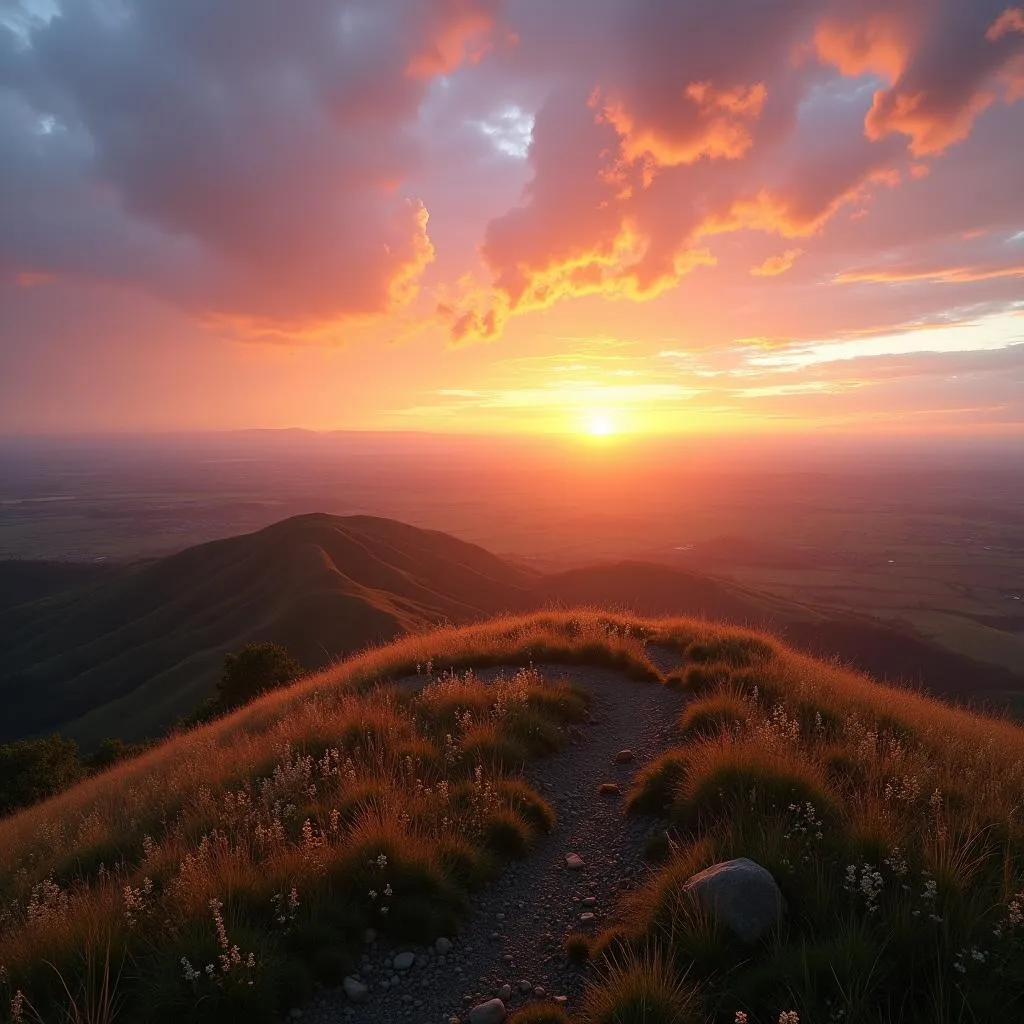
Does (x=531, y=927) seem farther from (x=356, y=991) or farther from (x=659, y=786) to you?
(x=659, y=786)

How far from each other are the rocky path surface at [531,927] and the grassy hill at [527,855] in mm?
184

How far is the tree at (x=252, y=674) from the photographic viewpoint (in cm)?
2816

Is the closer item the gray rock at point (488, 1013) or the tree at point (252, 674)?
the gray rock at point (488, 1013)

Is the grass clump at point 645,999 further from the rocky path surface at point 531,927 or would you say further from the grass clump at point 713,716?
the grass clump at point 713,716

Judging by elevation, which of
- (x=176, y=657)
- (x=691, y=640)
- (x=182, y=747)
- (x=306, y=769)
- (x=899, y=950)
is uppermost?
(x=899, y=950)

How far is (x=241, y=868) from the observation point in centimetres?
561

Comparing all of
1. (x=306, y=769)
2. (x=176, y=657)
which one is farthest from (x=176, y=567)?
(x=306, y=769)

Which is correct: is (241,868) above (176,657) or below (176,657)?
above

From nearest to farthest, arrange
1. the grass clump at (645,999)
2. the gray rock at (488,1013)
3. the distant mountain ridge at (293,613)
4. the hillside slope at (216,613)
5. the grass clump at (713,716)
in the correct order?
the grass clump at (645,999) → the gray rock at (488,1013) → the grass clump at (713,716) → the hillside slope at (216,613) → the distant mountain ridge at (293,613)

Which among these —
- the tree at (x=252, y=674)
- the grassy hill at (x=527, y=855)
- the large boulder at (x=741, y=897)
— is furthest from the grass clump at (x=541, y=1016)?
the tree at (x=252, y=674)

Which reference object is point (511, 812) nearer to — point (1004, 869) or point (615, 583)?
point (1004, 869)

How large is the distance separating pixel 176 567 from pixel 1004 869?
400 feet

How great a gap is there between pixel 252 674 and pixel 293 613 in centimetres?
4831

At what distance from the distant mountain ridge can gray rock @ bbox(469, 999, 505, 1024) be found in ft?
177
